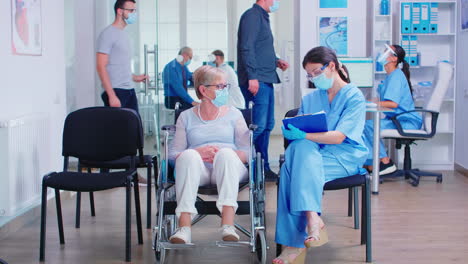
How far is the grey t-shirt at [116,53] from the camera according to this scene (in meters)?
5.18

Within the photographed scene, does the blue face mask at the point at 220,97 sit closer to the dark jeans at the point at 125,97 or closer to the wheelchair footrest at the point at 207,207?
the wheelchair footrest at the point at 207,207

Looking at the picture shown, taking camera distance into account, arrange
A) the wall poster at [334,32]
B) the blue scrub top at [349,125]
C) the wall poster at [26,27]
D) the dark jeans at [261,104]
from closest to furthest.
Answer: the blue scrub top at [349,125], the wall poster at [26,27], the dark jeans at [261,104], the wall poster at [334,32]

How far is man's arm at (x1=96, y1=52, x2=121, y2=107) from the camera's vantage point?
5176 mm

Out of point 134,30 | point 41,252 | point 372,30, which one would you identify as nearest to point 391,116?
point 372,30

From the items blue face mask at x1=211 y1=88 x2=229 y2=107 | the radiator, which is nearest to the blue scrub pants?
blue face mask at x1=211 y1=88 x2=229 y2=107

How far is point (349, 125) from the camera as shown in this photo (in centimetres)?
367

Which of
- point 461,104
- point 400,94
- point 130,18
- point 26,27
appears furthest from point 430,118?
point 26,27

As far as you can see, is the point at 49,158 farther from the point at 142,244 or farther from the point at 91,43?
the point at 91,43

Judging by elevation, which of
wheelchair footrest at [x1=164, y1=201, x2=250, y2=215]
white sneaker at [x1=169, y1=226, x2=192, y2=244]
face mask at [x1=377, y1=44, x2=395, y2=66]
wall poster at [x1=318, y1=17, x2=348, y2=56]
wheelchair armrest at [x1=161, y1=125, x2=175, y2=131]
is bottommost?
white sneaker at [x1=169, y1=226, x2=192, y2=244]

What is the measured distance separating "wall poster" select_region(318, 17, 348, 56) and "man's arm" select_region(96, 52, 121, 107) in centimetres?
248

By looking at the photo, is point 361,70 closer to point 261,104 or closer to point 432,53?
point 432,53

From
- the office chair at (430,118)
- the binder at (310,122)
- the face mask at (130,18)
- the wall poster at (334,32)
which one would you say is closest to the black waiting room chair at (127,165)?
the binder at (310,122)

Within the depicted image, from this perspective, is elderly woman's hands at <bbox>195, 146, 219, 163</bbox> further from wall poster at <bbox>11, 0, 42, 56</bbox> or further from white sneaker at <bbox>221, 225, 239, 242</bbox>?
wall poster at <bbox>11, 0, 42, 56</bbox>

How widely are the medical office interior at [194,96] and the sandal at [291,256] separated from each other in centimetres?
10
